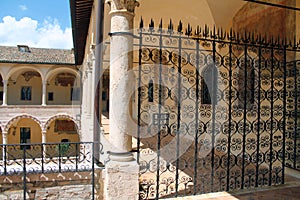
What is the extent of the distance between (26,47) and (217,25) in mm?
20858

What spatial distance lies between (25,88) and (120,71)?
24.2 m

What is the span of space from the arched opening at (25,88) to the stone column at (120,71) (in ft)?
74.4

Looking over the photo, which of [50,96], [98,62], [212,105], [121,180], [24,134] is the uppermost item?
[98,62]

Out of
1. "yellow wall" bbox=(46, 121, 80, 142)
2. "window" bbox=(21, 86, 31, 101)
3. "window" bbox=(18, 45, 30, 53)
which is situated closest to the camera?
"window" bbox=(18, 45, 30, 53)

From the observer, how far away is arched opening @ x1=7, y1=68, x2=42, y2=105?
2364cm

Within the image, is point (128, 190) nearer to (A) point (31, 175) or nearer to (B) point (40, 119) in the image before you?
(A) point (31, 175)

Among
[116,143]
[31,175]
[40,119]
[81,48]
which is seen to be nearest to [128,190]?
[116,143]

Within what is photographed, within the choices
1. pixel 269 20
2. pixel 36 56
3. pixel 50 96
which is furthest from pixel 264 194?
pixel 50 96

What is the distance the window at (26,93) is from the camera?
2427 cm

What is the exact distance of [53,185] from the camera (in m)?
3.88

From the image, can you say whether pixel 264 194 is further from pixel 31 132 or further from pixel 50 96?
pixel 50 96

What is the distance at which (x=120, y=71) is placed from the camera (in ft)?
10.9

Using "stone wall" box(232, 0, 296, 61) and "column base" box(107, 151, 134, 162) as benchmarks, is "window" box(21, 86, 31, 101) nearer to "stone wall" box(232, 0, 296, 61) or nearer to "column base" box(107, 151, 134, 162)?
"stone wall" box(232, 0, 296, 61)

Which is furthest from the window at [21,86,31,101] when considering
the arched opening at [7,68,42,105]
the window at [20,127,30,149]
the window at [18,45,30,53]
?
the window at [18,45,30,53]
